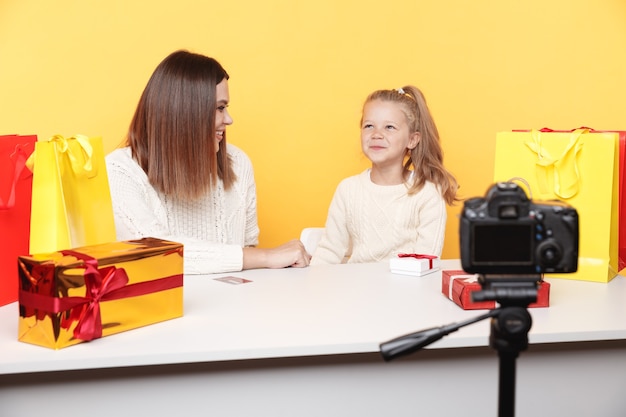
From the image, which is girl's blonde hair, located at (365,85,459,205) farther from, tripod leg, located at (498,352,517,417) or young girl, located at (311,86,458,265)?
tripod leg, located at (498,352,517,417)

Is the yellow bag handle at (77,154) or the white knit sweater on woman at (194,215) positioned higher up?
the yellow bag handle at (77,154)

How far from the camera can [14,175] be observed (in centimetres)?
163

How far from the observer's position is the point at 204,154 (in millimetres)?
2252

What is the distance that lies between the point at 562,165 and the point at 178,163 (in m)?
1.06

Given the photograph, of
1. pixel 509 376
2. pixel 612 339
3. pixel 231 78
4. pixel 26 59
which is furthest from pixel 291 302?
pixel 26 59

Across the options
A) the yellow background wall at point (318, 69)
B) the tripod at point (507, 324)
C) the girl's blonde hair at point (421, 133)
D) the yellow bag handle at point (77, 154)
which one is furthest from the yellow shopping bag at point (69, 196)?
the yellow background wall at point (318, 69)

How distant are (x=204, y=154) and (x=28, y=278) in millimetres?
964

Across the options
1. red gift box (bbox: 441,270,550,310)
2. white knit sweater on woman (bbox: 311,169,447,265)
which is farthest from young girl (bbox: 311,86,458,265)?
red gift box (bbox: 441,270,550,310)

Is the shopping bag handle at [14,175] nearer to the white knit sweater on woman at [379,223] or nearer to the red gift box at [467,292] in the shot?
the red gift box at [467,292]

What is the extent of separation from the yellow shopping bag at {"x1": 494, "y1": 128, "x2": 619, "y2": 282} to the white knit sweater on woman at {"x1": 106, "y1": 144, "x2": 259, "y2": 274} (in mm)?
791

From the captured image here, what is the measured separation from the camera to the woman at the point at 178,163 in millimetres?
2068

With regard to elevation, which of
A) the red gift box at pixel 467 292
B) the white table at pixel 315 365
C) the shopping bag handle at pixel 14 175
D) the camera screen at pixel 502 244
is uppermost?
the shopping bag handle at pixel 14 175

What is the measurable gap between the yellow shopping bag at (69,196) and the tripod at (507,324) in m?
0.97

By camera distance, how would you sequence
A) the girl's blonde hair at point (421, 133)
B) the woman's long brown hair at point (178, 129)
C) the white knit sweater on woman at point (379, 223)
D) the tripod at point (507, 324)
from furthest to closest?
the girl's blonde hair at point (421, 133)
the white knit sweater on woman at point (379, 223)
the woman's long brown hair at point (178, 129)
the tripod at point (507, 324)
